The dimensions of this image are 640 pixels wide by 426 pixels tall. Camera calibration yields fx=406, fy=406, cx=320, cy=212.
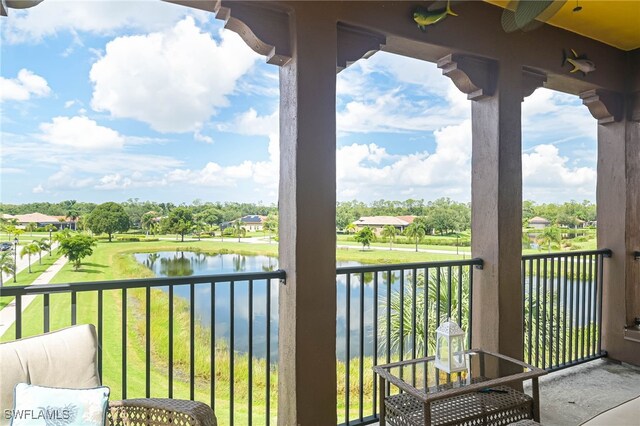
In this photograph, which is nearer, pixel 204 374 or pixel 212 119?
pixel 204 374

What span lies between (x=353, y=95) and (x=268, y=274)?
535 centimetres

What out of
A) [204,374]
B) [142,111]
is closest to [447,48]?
[142,111]

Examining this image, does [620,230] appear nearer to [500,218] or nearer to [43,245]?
[500,218]

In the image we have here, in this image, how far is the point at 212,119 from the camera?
5590mm

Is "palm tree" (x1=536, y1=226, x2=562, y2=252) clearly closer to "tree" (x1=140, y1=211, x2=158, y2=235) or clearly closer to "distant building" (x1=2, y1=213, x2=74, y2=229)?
"tree" (x1=140, y1=211, x2=158, y2=235)

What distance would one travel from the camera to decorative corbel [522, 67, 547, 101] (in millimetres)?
3047

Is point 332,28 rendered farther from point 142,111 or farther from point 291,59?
point 142,111

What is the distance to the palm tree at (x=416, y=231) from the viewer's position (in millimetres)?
3648

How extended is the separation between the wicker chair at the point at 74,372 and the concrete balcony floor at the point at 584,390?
228 cm

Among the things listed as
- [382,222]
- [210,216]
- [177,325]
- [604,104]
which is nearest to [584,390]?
[382,222]

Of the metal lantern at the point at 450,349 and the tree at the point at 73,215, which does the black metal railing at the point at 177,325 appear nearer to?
the tree at the point at 73,215

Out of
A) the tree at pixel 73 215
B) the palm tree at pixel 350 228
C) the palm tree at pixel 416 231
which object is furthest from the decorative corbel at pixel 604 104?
the tree at pixel 73 215

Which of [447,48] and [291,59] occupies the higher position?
[447,48]

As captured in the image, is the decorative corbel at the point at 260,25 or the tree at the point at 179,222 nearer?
the decorative corbel at the point at 260,25
